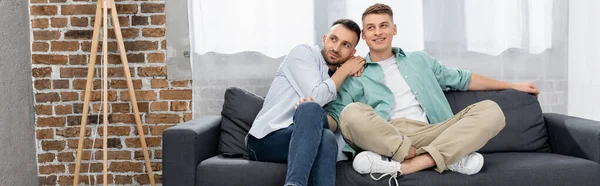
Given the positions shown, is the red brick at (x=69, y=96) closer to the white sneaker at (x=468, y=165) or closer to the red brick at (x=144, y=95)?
the red brick at (x=144, y=95)

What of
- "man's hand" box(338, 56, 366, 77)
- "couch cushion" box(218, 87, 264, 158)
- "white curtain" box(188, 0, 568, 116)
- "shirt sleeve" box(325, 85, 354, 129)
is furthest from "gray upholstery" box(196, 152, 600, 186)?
"white curtain" box(188, 0, 568, 116)

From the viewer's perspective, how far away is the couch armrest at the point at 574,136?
276 centimetres

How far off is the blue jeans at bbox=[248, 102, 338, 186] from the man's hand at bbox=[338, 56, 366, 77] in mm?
403

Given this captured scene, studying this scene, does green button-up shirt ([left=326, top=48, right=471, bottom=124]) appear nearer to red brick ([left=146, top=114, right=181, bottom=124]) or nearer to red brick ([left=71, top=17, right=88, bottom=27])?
red brick ([left=146, top=114, right=181, bottom=124])

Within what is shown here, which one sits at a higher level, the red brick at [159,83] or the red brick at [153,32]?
the red brick at [153,32]

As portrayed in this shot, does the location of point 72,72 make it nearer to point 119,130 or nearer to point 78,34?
point 78,34

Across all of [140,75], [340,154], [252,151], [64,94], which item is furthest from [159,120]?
[340,154]

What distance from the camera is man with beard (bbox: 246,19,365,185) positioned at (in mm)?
2553

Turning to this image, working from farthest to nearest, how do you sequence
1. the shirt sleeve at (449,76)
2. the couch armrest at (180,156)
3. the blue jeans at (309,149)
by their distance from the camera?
the shirt sleeve at (449,76) < the couch armrest at (180,156) < the blue jeans at (309,149)

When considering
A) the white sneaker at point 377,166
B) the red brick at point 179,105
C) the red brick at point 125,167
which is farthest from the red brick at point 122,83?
the white sneaker at point 377,166

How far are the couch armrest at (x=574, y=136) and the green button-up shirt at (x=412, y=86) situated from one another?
461 millimetres

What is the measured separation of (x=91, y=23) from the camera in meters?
3.63

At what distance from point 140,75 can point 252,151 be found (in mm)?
1110

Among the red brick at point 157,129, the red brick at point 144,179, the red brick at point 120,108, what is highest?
the red brick at point 120,108
